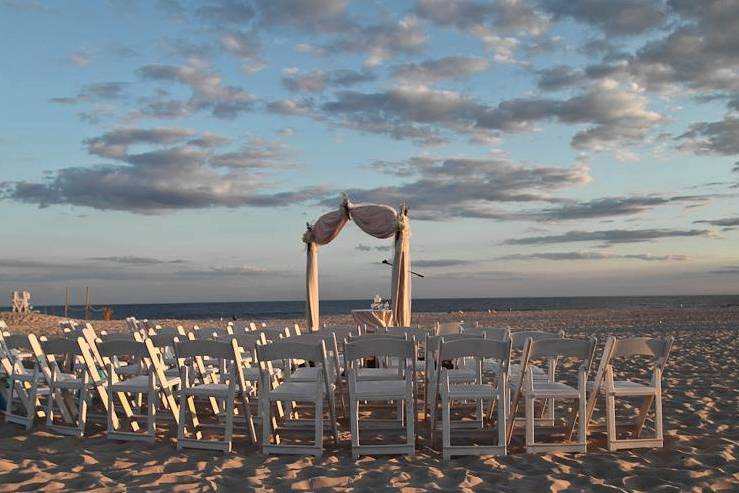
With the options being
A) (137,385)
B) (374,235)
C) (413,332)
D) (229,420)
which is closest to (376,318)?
(374,235)

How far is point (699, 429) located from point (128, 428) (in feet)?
15.0

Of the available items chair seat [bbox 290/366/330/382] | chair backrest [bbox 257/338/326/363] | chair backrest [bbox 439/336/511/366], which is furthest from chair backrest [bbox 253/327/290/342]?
chair backrest [bbox 439/336/511/366]

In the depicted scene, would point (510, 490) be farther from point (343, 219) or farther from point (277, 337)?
point (343, 219)

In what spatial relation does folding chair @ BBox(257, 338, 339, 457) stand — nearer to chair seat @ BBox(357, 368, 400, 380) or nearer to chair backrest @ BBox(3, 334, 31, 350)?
chair seat @ BBox(357, 368, 400, 380)

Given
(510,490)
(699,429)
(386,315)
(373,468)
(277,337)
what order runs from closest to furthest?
(510,490)
(373,468)
(699,429)
(277,337)
(386,315)

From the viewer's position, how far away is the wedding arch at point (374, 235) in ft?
29.7

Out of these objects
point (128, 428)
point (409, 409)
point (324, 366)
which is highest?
point (324, 366)

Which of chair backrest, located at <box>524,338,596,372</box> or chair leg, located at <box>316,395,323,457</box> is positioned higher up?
chair backrest, located at <box>524,338,596,372</box>

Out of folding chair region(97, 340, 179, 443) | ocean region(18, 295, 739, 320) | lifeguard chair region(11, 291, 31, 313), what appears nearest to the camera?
folding chair region(97, 340, 179, 443)

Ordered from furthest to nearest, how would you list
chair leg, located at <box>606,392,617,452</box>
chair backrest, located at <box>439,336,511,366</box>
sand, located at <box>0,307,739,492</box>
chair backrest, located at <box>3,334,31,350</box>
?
chair backrest, located at <box>3,334,31,350</box>, chair leg, located at <box>606,392,617,452</box>, chair backrest, located at <box>439,336,511,366</box>, sand, located at <box>0,307,739,492</box>

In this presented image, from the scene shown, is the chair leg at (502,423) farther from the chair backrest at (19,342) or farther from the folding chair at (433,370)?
the chair backrest at (19,342)

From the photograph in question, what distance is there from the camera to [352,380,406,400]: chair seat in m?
4.73

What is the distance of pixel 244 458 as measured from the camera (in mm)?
4730

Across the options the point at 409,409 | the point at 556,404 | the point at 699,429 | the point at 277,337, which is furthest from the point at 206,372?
the point at 699,429
